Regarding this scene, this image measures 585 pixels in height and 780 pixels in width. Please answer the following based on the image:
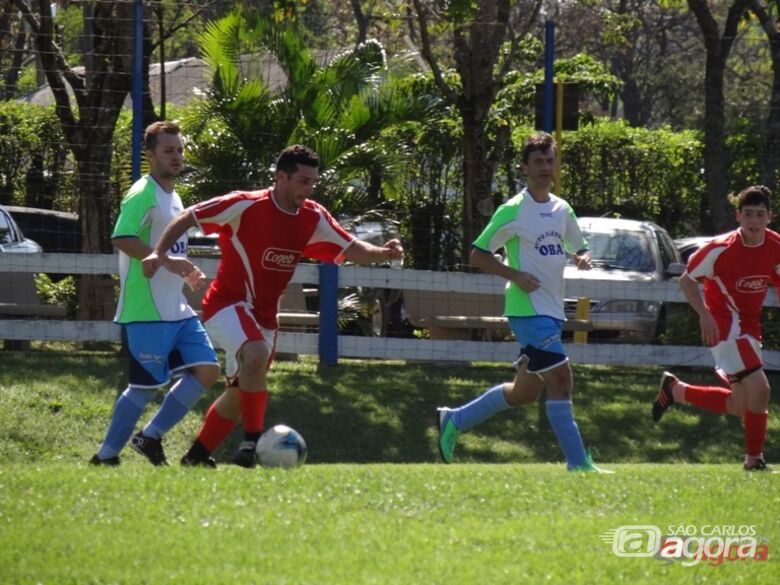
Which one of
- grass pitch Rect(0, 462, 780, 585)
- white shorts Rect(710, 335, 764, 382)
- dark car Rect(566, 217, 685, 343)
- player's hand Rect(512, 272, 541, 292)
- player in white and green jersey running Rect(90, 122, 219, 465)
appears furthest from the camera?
dark car Rect(566, 217, 685, 343)

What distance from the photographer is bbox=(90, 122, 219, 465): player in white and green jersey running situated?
27.9ft

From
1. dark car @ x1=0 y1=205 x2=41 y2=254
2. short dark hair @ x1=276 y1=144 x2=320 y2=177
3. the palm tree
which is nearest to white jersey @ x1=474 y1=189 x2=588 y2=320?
short dark hair @ x1=276 y1=144 x2=320 y2=177

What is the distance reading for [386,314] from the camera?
16.9 metres

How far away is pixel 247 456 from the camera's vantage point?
27.8 ft

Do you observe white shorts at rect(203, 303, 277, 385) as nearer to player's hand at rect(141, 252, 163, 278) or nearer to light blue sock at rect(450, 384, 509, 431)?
player's hand at rect(141, 252, 163, 278)

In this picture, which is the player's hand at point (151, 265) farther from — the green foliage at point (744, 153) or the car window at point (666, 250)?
the green foliage at point (744, 153)

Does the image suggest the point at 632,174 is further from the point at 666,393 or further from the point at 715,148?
the point at 666,393

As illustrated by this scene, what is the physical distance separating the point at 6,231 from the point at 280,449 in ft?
41.6

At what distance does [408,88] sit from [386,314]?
312cm

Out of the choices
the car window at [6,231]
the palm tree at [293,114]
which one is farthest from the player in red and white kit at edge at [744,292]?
the car window at [6,231]

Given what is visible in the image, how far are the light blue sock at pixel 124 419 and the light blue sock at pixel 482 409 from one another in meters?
2.32

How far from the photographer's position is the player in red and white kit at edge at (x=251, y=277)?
330 inches

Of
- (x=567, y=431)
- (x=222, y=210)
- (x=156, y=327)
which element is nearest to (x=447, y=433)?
(x=567, y=431)

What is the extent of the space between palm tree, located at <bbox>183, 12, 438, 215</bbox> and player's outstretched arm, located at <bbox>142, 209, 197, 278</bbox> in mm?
8670
